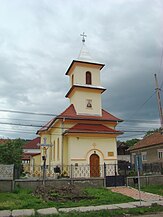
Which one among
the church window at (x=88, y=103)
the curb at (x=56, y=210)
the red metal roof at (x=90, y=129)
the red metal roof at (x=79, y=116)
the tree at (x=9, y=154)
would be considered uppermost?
the church window at (x=88, y=103)

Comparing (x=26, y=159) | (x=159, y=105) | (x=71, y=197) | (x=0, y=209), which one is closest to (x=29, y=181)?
(x=71, y=197)

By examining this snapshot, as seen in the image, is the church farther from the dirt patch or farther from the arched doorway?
the dirt patch

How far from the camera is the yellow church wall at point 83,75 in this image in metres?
26.3

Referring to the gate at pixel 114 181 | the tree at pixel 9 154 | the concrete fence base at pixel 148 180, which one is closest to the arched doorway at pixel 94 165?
the gate at pixel 114 181

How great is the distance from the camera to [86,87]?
A: 83.9 ft

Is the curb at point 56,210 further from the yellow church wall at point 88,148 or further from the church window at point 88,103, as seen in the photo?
the church window at point 88,103

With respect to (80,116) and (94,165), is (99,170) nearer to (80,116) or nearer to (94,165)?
(94,165)

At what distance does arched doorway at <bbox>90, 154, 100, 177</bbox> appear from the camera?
2162 cm

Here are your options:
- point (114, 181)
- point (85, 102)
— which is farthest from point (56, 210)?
point (85, 102)

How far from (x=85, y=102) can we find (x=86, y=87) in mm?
1642

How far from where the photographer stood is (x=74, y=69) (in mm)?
26781

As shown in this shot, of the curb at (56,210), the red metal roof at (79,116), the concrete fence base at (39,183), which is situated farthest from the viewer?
the red metal roof at (79,116)

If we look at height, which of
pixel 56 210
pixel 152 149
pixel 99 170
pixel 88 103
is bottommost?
pixel 56 210

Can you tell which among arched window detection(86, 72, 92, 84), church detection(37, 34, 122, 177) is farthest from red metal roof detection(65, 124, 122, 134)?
arched window detection(86, 72, 92, 84)
